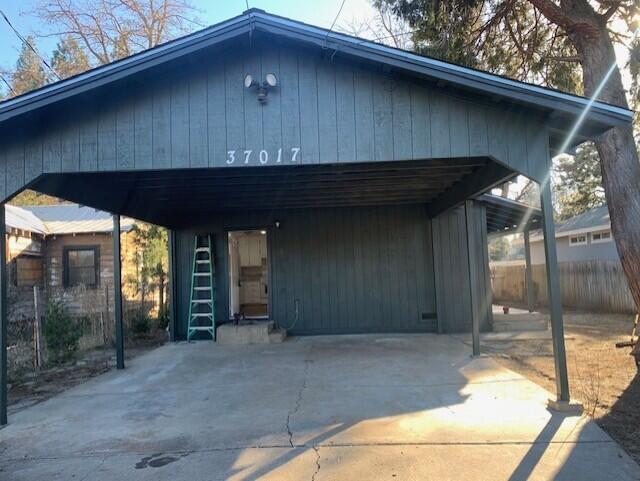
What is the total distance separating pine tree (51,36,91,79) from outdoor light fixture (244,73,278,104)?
15758 millimetres

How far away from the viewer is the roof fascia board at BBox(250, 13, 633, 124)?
178 inches

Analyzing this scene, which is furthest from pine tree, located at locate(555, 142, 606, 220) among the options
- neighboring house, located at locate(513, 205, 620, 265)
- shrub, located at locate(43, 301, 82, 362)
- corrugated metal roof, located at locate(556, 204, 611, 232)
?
shrub, located at locate(43, 301, 82, 362)

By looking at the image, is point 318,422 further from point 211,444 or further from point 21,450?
point 21,450

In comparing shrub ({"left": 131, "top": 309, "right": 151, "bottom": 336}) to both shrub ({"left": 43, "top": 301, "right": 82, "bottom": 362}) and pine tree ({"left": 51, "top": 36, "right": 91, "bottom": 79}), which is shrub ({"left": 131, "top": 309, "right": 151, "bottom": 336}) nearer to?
shrub ({"left": 43, "top": 301, "right": 82, "bottom": 362})

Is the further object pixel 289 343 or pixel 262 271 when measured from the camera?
pixel 262 271

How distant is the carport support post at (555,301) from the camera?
464 cm

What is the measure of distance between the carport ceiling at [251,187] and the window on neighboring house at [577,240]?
561 inches

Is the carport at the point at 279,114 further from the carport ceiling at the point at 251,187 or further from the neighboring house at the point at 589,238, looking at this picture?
the neighboring house at the point at 589,238

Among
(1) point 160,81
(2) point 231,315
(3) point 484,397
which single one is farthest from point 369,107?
(2) point 231,315

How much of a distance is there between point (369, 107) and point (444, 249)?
18.8 ft

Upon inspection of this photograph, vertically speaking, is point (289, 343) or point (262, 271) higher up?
point (262, 271)

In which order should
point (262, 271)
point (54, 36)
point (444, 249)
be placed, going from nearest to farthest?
point (444, 249) < point (262, 271) < point (54, 36)

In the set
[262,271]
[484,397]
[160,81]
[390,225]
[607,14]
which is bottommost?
[484,397]

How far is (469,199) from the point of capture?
7.10 meters
